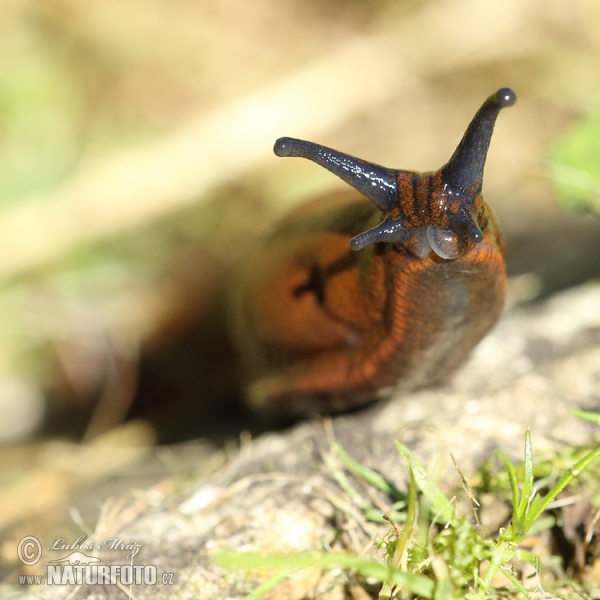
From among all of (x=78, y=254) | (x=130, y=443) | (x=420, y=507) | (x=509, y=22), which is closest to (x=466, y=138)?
(x=420, y=507)

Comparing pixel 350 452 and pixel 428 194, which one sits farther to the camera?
pixel 350 452

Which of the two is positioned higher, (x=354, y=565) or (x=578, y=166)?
(x=578, y=166)

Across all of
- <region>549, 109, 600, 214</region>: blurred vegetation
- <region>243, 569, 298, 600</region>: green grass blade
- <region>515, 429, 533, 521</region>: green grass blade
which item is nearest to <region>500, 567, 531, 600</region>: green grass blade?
<region>515, 429, 533, 521</region>: green grass blade

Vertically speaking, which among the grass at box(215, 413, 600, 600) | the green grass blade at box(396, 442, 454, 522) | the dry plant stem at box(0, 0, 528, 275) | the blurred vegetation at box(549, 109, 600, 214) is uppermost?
the dry plant stem at box(0, 0, 528, 275)

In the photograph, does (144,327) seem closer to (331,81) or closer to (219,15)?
(331,81)

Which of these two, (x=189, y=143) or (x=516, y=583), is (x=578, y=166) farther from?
(x=189, y=143)

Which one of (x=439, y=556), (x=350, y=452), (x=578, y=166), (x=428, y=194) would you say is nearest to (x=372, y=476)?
(x=350, y=452)

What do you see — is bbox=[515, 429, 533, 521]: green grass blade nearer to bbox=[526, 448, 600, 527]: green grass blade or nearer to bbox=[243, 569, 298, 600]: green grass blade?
bbox=[526, 448, 600, 527]: green grass blade
